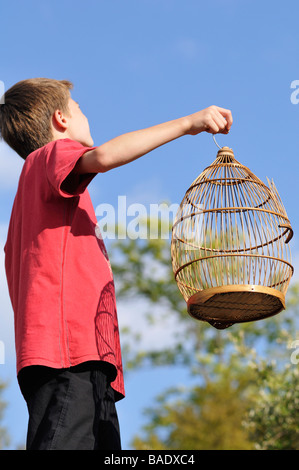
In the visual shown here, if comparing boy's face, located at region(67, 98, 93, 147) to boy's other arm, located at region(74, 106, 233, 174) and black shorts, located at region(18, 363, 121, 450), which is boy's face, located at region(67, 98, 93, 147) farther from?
black shorts, located at region(18, 363, 121, 450)

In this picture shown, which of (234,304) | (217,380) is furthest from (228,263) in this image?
(217,380)

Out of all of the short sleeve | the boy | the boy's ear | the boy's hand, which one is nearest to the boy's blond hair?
the boy's ear

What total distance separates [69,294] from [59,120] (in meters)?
0.71

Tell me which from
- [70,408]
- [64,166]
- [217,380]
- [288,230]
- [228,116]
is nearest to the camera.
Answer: [70,408]

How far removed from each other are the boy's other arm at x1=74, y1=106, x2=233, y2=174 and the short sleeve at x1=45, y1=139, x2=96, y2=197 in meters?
0.03

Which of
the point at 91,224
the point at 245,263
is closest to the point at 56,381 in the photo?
the point at 91,224

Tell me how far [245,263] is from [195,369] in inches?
474

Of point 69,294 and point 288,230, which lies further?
point 288,230

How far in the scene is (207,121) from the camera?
1.87m

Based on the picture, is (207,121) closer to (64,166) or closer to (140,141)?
(140,141)

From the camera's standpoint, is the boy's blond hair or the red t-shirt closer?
the red t-shirt

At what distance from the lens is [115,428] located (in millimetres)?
1841

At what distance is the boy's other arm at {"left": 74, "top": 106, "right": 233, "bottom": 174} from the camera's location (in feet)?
5.72

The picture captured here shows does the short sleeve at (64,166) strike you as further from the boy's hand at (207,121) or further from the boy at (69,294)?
the boy's hand at (207,121)
